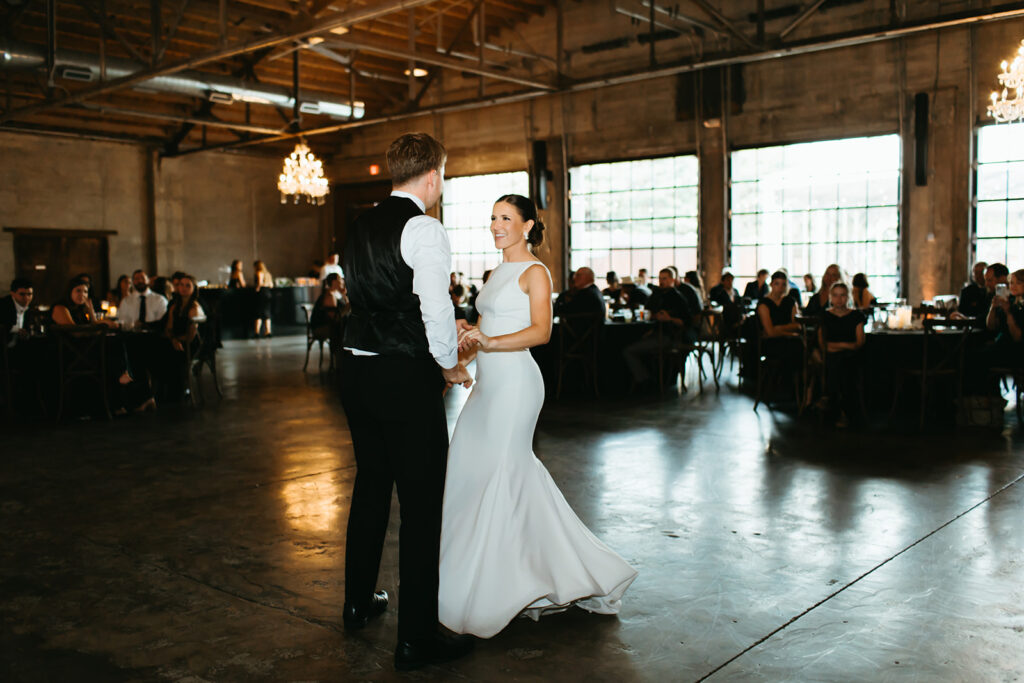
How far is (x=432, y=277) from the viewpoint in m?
2.47

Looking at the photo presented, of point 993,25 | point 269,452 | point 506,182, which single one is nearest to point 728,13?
point 993,25

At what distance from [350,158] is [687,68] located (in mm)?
11094

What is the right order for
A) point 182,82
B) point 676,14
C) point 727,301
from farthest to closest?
point 182,82 → point 676,14 → point 727,301

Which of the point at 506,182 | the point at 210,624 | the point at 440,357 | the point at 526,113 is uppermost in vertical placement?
the point at 526,113

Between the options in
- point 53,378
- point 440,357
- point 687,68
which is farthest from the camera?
point 687,68

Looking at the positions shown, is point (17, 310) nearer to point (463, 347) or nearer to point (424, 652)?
point (463, 347)

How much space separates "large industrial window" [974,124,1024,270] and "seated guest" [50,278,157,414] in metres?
10.4

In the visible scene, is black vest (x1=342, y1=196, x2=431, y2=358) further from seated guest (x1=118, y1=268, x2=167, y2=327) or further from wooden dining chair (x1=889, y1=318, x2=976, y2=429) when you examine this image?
seated guest (x1=118, y1=268, x2=167, y2=327)

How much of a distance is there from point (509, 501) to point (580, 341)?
220 inches

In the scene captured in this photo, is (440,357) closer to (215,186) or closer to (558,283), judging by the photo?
(558,283)

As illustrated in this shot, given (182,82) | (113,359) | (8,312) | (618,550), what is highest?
(182,82)

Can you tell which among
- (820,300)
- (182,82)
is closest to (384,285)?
(820,300)

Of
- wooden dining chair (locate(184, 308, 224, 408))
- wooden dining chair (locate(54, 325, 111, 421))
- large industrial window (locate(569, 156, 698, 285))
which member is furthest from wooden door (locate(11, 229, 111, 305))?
wooden dining chair (locate(54, 325, 111, 421))

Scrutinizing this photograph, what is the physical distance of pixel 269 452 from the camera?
19.6 feet
